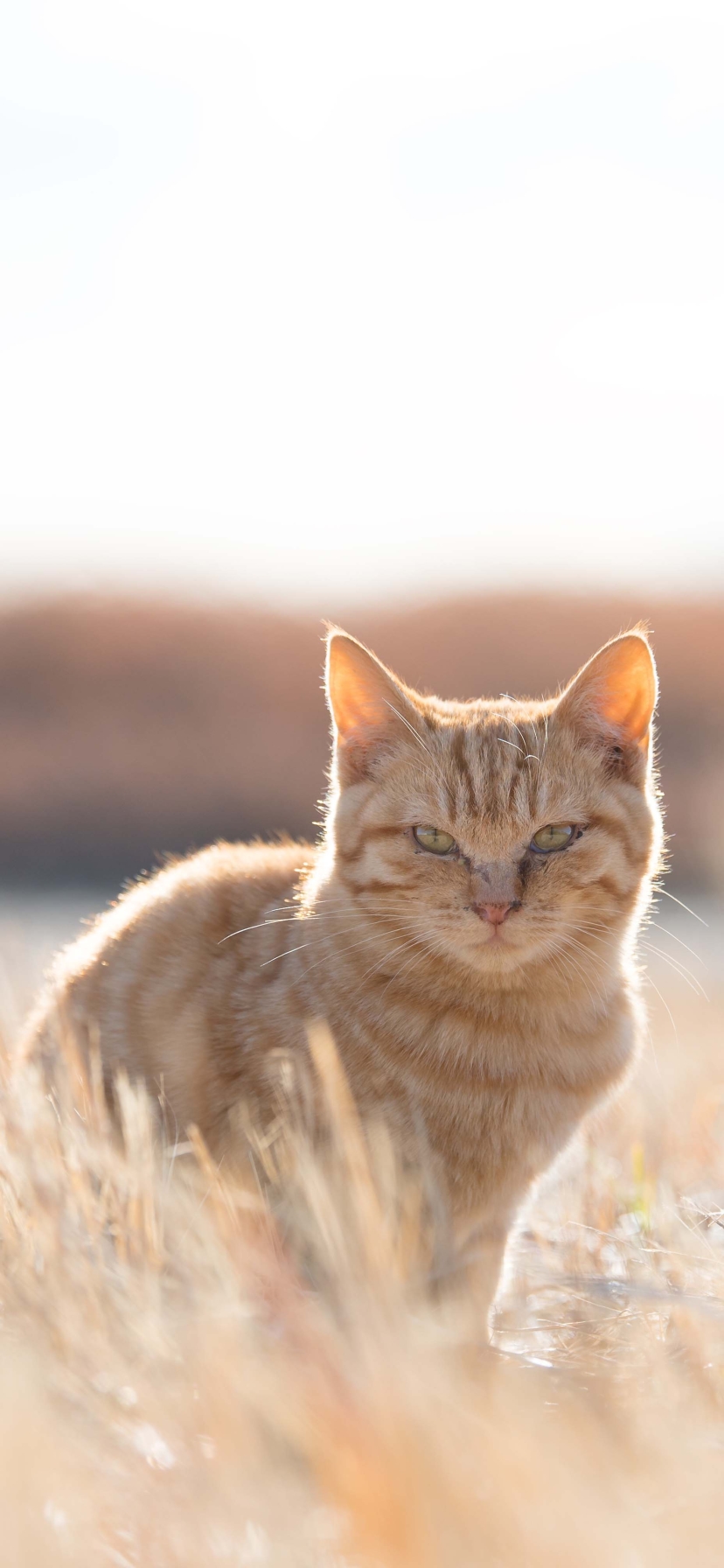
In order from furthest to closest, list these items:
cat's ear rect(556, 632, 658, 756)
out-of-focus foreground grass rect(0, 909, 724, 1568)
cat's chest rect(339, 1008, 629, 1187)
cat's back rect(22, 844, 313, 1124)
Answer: cat's ear rect(556, 632, 658, 756) → cat's back rect(22, 844, 313, 1124) → cat's chest rect(339, 1008, 629, 1187) → out-of-focus foreground grass rect(0, 909, 724, 1568)

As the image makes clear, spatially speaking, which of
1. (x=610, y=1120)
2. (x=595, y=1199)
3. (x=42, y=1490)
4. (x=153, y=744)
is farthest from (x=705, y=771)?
(x=42, y=1490)

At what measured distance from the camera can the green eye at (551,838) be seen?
2.14 m

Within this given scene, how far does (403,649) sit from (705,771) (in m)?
1.92

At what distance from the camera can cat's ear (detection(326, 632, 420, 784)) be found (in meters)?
2.22

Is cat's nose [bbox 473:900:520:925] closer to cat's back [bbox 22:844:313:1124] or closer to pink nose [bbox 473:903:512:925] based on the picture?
pink nose [bbox 473:903:512:925]

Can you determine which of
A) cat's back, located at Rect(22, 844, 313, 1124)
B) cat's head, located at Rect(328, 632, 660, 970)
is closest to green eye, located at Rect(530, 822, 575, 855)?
cat's head, located at Rect(328, 632, 660, 970)

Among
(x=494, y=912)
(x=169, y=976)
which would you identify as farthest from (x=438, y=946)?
(x=169, y=976)

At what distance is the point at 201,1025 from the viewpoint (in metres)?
2.10

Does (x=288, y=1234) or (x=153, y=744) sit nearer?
(x=288, y=1234)

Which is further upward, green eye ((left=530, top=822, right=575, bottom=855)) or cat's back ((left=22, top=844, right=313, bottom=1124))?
green eye ((left=530, top=822, right=575, bottom=855))

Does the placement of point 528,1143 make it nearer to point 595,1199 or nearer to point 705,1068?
point 595,1199

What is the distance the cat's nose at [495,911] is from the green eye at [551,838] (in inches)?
7.2

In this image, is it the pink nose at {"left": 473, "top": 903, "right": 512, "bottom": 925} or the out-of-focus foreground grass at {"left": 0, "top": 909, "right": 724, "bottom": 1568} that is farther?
the pink nose at {"left": 473, "top": 903, "right": 512, "bottom": 925}

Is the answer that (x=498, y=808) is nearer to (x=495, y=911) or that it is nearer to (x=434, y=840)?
(x=434, y=840)
